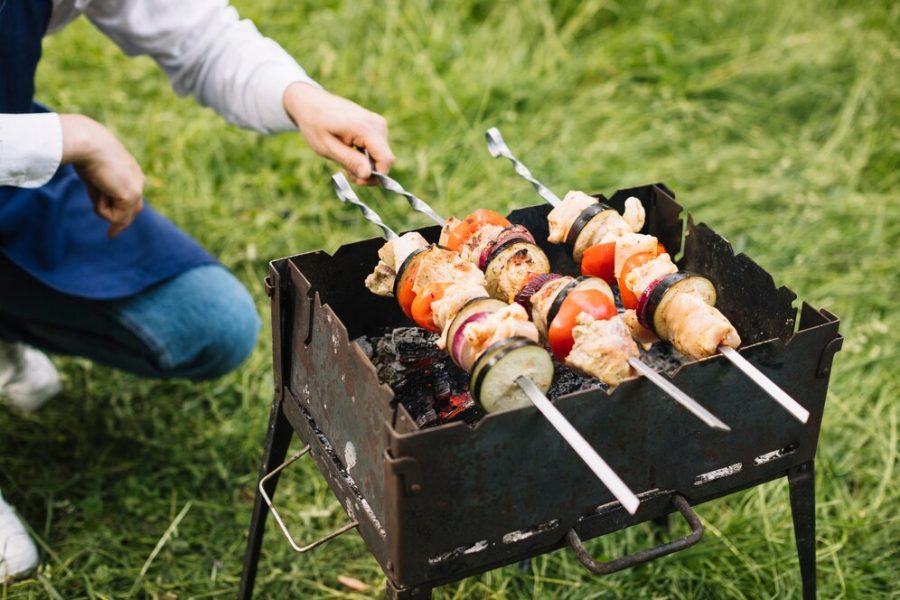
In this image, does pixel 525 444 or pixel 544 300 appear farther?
pixel 544 300

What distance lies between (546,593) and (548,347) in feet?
3.33

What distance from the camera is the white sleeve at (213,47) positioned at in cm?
264

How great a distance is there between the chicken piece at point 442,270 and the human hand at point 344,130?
1.51 ft

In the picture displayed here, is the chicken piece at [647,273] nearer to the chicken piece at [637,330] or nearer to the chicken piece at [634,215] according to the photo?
the chicken piece at [637,330]

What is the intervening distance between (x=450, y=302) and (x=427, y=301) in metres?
0.08

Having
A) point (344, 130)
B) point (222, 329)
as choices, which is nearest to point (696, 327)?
point (344, 130)

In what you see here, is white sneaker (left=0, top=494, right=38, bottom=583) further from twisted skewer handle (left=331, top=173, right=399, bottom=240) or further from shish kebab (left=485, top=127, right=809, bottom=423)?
shish kebab (left=485, top=127, right=809, bottom=423)

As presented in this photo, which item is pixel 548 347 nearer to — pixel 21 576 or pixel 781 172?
pixel 21 576

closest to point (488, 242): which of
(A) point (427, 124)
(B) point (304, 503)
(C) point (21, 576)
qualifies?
(B) point (304, 503)

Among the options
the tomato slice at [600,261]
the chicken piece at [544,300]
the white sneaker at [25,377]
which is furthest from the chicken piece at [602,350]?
the white sneaker at [25,377]

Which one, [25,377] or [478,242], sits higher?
[478,242]

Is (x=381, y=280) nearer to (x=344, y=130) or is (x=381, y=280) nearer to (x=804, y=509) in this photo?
(x=344, y=130)

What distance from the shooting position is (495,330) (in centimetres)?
176

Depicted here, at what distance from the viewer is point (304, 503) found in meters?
3.11
